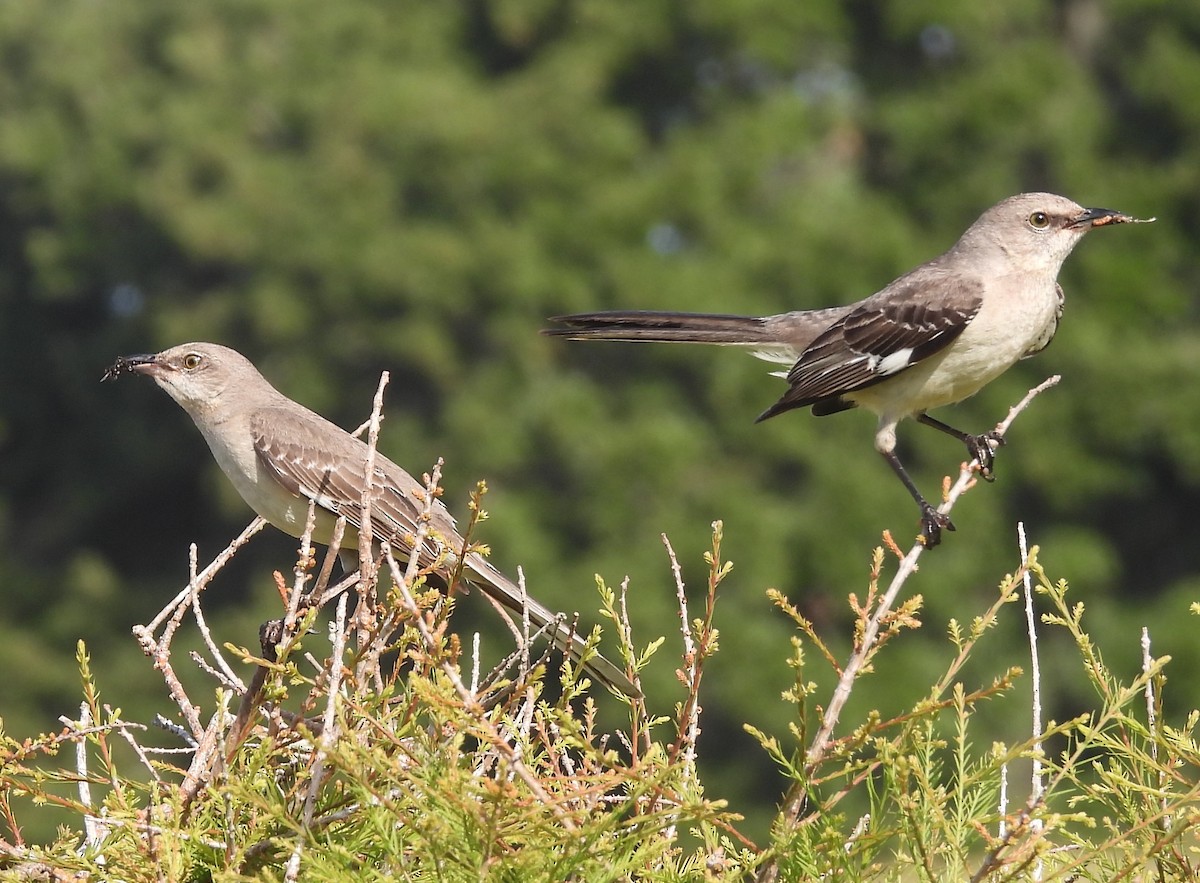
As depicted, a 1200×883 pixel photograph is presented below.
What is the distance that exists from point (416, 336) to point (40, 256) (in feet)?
24.0

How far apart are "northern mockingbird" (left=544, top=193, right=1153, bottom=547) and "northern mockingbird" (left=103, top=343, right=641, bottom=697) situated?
→ 0.80 metres

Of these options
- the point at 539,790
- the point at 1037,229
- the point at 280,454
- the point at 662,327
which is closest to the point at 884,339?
the point at 1037,229

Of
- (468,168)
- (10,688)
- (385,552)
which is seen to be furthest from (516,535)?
(385,552)

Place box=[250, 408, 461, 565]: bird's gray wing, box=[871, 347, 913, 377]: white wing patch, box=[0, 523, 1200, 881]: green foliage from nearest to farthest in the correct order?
box=[0, 523, 1200, 881]: green foliage
box=[250, 408, 461, 565]: bird's gray wing
box=[871, 347, 913, 377]: white wing patch

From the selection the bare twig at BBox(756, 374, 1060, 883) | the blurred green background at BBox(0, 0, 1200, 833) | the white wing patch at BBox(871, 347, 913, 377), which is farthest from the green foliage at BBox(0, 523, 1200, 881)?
the blurred green background at BBox(0, 0, 1200, 833)

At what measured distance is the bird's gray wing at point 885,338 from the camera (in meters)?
5.12

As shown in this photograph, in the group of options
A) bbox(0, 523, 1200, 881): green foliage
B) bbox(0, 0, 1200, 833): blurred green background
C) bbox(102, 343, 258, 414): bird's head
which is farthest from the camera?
bbox(0, 0, 1200, 833): blurred green background

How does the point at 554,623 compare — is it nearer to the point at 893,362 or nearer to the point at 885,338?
the point at 893,362

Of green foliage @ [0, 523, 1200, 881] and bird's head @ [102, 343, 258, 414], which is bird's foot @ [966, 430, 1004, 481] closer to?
green foliage @ [0, 523, 1200, 881]

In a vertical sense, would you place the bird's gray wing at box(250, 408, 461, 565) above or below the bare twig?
below

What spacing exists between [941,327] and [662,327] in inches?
36.9

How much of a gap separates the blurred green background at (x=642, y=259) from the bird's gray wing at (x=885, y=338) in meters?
12.6

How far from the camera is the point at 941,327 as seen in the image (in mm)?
5102

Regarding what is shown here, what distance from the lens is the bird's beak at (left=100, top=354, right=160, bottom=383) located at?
192 inches
